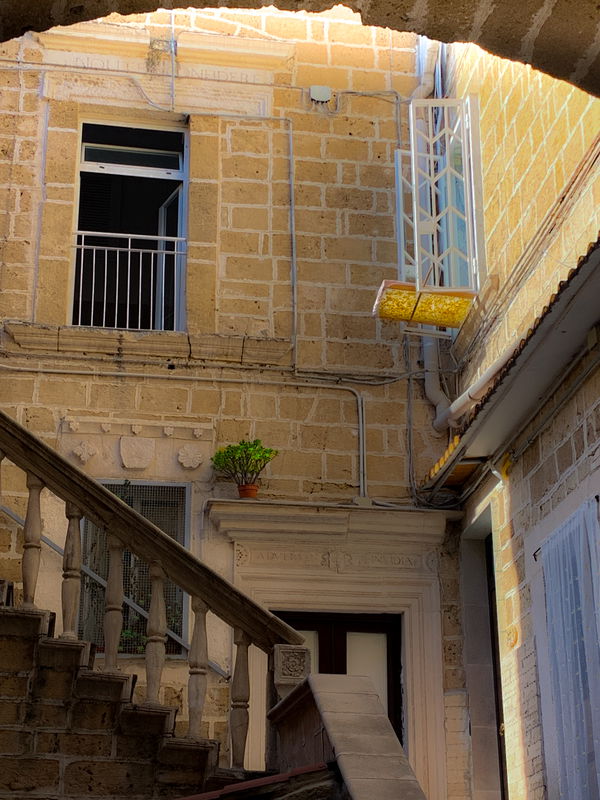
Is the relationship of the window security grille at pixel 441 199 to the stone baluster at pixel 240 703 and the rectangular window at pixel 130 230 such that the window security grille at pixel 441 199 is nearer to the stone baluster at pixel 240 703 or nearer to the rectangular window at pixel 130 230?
the rectangular window at pixel 130 230

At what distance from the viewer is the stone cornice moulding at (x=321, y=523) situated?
8914 millimetres

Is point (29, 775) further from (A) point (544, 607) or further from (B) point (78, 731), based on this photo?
(A) point (544, 607)

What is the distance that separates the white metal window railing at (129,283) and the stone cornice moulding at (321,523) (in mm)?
1726

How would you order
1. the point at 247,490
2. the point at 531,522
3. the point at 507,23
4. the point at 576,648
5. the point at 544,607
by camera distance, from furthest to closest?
the point at 247,490, the point at 531,522, the point at 544,607, the point at 576,648, the point at 507,23

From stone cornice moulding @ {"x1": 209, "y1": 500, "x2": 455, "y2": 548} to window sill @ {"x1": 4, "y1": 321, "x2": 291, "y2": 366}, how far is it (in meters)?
1.26

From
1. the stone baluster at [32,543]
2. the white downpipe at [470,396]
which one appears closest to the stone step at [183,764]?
the stone baluster at [32,543]

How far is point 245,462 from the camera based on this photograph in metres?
8.95

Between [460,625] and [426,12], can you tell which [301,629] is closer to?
[460,625]

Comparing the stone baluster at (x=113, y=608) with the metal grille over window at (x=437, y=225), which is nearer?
the stone baluster at (x=113, y=608)

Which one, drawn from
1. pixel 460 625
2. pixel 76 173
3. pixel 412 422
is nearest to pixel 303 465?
pixel 412 422

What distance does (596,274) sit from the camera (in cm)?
610

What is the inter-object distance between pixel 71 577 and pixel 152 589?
1.31 ft

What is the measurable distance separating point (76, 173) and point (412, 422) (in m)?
3.32

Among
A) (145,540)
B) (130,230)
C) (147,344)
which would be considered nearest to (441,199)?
(130,230)
